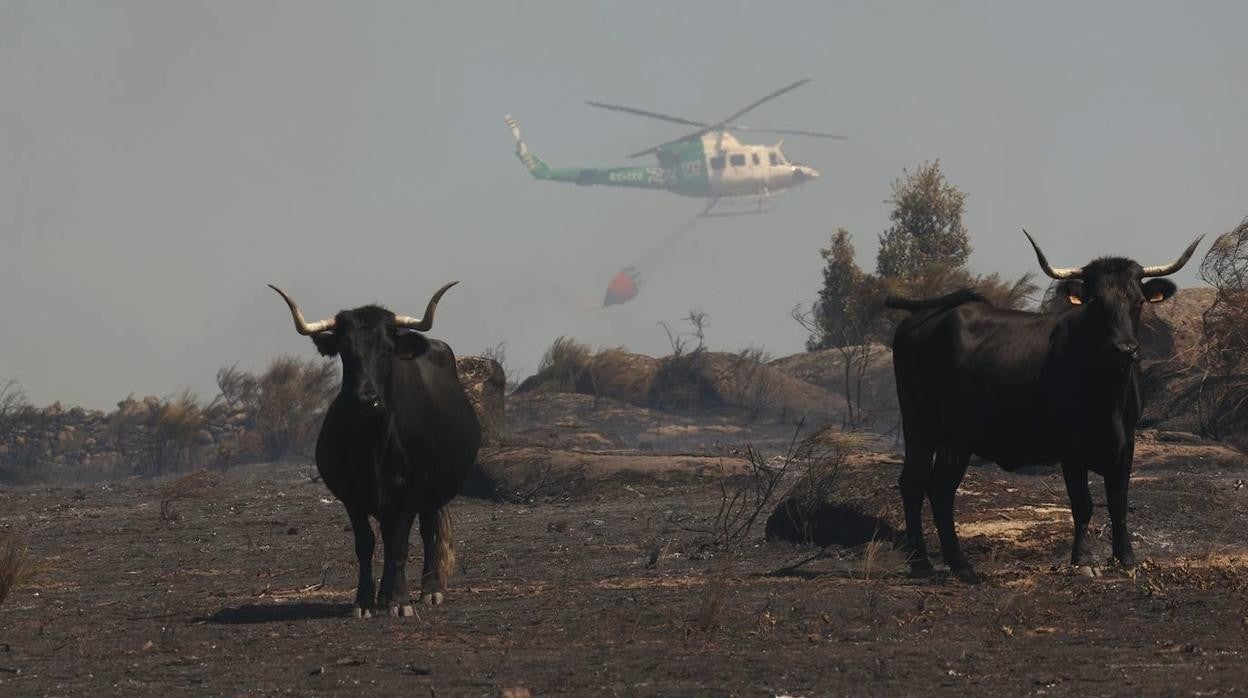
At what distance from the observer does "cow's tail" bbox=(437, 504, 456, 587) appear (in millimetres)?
13477

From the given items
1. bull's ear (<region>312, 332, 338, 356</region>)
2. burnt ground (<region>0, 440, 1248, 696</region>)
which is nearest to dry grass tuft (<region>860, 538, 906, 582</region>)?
burnt ground (<region>0, 440, 1248, 696</region>)

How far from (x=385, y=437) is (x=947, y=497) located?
4.34m

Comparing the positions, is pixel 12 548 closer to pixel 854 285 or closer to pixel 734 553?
pixel 734 553

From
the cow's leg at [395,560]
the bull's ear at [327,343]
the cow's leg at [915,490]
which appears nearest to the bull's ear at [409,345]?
the bull's ear at [327,343]

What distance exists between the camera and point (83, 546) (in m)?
19.7

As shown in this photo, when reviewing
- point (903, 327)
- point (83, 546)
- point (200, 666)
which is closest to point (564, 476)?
point (83, 546)

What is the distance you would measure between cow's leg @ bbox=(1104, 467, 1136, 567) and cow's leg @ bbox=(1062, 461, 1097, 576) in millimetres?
158

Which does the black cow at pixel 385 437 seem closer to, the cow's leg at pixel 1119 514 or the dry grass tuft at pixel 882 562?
the dry grass tuft at pixel 882 562

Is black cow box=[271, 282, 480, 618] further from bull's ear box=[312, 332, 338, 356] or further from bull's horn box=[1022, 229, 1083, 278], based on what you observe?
bull's horn box=[1022, 229, 1083, 278]

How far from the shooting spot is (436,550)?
1347 cm

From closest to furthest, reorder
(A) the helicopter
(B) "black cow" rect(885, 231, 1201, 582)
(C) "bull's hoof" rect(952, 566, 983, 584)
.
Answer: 1. (B) "black cow" rect(885, 231, 1201, 582)
2. (C) "bull's hoof" rect(952, 566, 983, 584)
3. (A) the helicopter

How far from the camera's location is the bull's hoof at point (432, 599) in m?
12.9

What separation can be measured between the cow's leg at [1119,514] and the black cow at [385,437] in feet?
15.3

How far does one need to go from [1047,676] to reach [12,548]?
8863 millimetres
